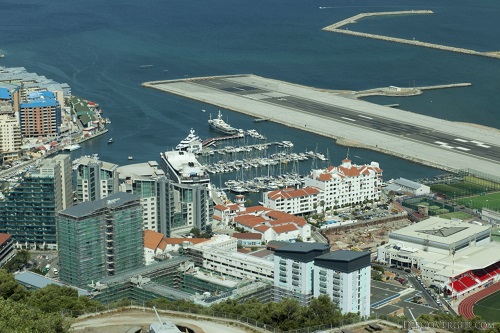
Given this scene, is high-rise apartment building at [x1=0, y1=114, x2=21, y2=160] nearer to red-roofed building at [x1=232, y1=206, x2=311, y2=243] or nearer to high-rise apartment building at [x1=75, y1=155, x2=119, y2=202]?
high-rise apartment building at [x1=75, y1=155, x2=119, y2=202]

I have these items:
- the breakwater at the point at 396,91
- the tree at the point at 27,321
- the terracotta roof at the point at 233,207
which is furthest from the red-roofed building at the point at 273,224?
the breakwater at the point at 396,91

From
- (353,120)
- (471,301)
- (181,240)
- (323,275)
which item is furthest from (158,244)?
(353,120)

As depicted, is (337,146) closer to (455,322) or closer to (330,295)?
(330,295)

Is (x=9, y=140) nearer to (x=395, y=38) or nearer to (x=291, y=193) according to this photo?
(x=291, y=193)

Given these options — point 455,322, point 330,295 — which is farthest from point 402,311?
point 455,322

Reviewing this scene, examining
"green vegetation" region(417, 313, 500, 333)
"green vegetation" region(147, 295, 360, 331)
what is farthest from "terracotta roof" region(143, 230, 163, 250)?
"green vegetation" region(417, 313, 500, 333)

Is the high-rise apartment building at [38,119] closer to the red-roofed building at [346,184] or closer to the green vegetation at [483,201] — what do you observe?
the red-roofed building at [346,184]
